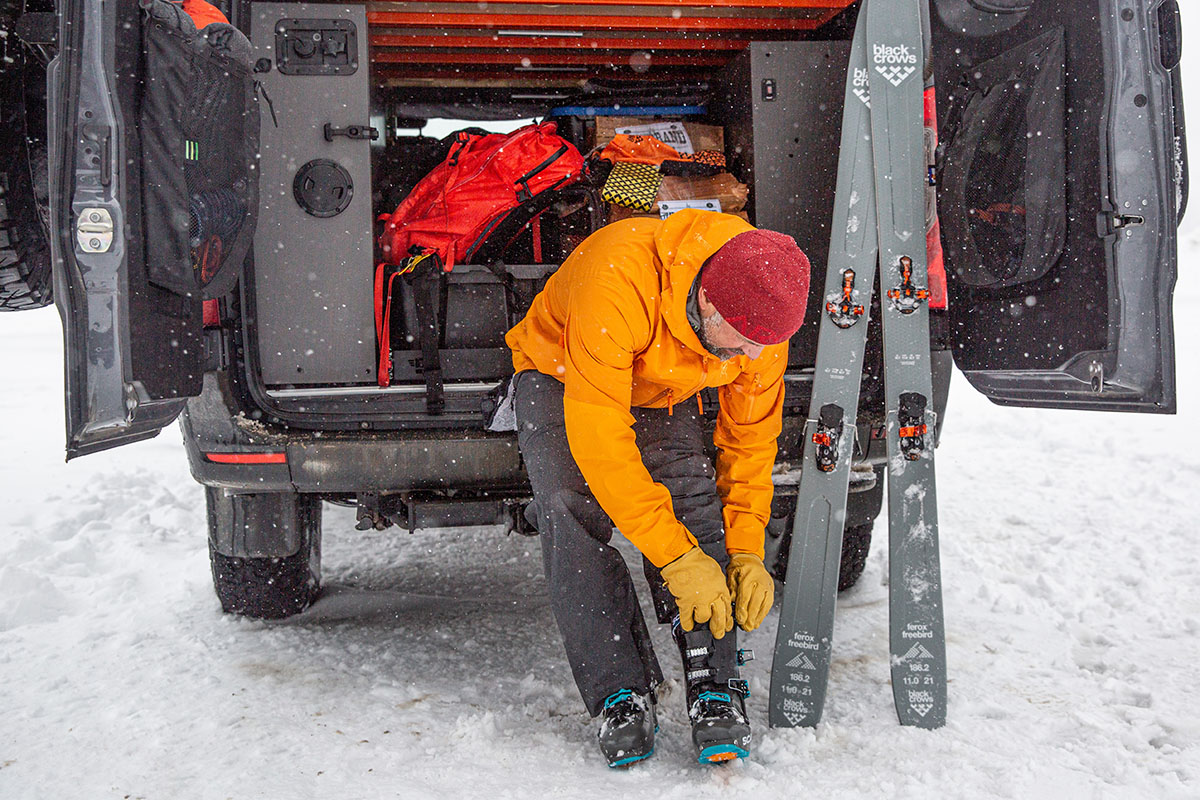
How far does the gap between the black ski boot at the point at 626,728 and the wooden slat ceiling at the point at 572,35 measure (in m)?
2.21

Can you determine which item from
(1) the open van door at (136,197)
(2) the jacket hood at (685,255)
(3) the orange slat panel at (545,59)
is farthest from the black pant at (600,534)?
(3) the orange slat panel at (545,59)

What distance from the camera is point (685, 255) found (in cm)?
202

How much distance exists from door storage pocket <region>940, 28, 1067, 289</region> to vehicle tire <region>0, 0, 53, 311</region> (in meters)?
2.64

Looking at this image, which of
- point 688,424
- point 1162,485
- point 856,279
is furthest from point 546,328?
point 1162,485

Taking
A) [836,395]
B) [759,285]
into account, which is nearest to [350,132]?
[759,285]

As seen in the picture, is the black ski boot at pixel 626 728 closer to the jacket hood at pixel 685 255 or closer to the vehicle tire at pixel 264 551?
the jacket hood at pixel 685 255

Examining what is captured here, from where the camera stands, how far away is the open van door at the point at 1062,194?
2135mm

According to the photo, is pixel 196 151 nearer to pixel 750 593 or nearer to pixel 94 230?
pixel 94 230

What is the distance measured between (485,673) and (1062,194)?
207cm

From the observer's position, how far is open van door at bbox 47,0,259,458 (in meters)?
1.85

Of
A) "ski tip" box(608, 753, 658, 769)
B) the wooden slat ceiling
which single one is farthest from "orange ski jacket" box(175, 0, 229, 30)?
"ski tip" box(608, 753, 658, 769)

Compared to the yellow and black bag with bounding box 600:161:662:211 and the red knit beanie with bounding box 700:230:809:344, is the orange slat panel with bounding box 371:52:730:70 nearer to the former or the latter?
the yellow and black bag with bounding box 600:161:662:211

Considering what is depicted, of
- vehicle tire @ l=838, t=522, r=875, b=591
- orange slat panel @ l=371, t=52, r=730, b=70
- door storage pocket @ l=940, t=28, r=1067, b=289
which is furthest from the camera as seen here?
orange slat panel @ l=371, t=52, r=730, b=70

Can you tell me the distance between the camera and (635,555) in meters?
3.73
